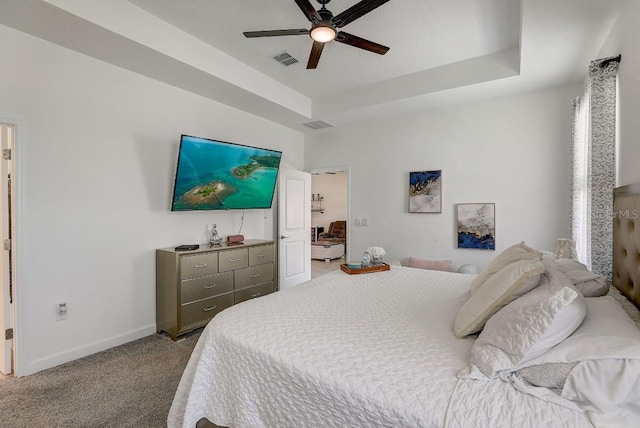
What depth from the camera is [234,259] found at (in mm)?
3656

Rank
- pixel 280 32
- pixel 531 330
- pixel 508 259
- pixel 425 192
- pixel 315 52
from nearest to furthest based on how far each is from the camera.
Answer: pixel 531 330 → pixel 508 259 → pixel 280 32 → pixel 315 52 → pixel 425 192

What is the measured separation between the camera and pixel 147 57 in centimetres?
280

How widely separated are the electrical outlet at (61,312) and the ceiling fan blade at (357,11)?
3.15m

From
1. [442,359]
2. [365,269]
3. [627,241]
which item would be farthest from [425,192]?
[442,359]

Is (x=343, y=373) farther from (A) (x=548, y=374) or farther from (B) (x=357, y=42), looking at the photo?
(B) (x=357, y=42)

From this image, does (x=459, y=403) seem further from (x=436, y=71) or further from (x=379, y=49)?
(x=436, y=71)

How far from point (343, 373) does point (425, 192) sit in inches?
134

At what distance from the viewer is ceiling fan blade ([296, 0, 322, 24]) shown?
197cm

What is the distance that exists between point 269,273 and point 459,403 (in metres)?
3.33

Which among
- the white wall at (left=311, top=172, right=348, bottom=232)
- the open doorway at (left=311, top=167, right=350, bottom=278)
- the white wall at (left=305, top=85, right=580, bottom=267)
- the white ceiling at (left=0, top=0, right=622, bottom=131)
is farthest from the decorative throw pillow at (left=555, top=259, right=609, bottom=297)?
the white wall at (left=311, top=172, right=348, bottom=232)

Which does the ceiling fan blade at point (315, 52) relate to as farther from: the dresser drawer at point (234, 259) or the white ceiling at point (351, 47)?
the dresser drawer at point (234, 259)

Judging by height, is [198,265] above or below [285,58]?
below

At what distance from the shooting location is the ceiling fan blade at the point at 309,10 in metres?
1.97

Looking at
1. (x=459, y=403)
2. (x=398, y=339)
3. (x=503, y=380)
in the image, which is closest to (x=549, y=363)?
(x=503, y=380)
